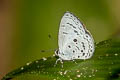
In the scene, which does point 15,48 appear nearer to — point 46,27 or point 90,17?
point 46,27

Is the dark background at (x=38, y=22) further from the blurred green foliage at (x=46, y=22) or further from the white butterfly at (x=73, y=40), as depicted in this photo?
Result: the white butterfly at (x=73, y=40)

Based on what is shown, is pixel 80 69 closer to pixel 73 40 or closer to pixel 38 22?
pixel 73 40

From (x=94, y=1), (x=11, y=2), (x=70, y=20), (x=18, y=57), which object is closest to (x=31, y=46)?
(x=18, y=57)

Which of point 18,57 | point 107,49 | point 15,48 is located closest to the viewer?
point 107,49

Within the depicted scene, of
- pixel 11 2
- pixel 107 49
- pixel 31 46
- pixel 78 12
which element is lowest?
pixel 107 49

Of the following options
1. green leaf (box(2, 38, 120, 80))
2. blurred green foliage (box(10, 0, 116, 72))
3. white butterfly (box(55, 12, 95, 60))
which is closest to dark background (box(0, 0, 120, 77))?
blurred green foliage (box(10, 0, 116, 72))

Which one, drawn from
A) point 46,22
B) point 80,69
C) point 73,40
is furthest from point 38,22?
point 80,69

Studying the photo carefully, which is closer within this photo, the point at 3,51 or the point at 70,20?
the point at 70,20

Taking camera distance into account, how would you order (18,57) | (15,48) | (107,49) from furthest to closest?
(15,48), (18,57), (107,49)
